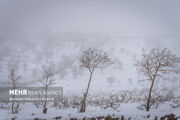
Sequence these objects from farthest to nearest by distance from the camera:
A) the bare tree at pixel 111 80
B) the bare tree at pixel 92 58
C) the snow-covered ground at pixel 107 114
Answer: the bare tree at pixel 111 80, the bare tree at pixel 92 58, the snow-covered ground at pixel 107 114

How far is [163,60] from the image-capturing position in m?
16.1

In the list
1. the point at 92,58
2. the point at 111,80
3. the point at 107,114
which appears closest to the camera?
the point at 107,114

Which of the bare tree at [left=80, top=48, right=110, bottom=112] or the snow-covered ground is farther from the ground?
the bare tree at [left=80, top=48, right=110, bottom=112]

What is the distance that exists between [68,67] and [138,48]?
84904 millimetres

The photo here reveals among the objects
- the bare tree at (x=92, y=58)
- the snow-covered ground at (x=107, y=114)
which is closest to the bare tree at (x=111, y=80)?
the snow-covered ground at (x=107, y=114)

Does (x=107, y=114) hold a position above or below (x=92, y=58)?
below

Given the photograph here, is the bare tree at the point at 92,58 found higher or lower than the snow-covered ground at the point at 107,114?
higher

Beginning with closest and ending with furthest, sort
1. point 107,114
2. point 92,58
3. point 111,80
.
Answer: point 107,114 < point 92,58 < point 111,80

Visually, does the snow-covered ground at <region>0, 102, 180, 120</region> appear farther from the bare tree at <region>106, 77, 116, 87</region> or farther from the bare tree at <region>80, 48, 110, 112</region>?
the bare tree at <region>106, 77, 116, 87</region>

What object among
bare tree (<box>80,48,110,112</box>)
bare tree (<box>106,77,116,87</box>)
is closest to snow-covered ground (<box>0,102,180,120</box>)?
bare tree (<box>80,48,110,112</box>)

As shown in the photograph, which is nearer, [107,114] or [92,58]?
[107,114]

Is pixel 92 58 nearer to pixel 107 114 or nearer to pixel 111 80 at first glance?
pixel 107 114

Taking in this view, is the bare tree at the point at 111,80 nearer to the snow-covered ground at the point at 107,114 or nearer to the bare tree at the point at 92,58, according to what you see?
the snow-covered ground at the point at 107,114

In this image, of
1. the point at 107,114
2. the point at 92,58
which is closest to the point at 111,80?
the point at 92,58
